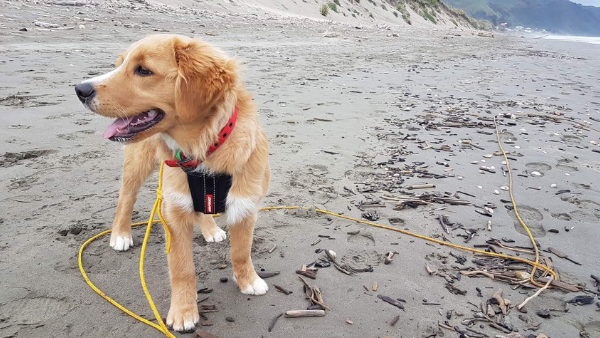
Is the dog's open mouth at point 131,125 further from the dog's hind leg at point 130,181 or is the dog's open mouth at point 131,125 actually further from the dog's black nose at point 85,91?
the dog's hind leg at point 130,181

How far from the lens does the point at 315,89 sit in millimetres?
8711

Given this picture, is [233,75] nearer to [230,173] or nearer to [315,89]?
[230,173]

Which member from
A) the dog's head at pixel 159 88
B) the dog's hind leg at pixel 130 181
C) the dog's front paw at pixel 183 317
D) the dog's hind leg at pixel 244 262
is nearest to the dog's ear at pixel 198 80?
the dog's head at pixel 159 88

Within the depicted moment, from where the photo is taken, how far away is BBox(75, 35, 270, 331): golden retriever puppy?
8.02 feet

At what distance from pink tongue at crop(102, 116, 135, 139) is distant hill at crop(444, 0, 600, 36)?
16220 centimetres

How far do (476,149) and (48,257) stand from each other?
5.44m

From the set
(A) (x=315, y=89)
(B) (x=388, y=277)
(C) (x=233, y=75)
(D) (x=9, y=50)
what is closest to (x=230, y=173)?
(C) (x=233, y=75)

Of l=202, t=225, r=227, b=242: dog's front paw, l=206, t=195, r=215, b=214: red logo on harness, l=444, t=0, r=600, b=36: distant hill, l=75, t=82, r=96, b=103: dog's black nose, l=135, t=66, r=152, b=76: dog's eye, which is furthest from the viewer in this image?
l=444, t=0, r=600, b=36: distant hill

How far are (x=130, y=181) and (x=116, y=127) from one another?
1.09 meters

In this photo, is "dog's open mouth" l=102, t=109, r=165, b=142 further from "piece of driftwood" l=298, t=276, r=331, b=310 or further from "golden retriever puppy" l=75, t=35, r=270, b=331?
"piece of driftwood" l=298, t=276, r=331, b=310

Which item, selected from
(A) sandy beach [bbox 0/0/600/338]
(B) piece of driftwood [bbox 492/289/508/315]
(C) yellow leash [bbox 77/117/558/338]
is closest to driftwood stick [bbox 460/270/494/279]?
(A) sandy beach [bbox 0/0/600/338]

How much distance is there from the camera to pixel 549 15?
16412cm

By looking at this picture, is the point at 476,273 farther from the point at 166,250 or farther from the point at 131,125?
the point at 131,125

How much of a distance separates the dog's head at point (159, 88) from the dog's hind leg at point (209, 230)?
1334 millimetres
